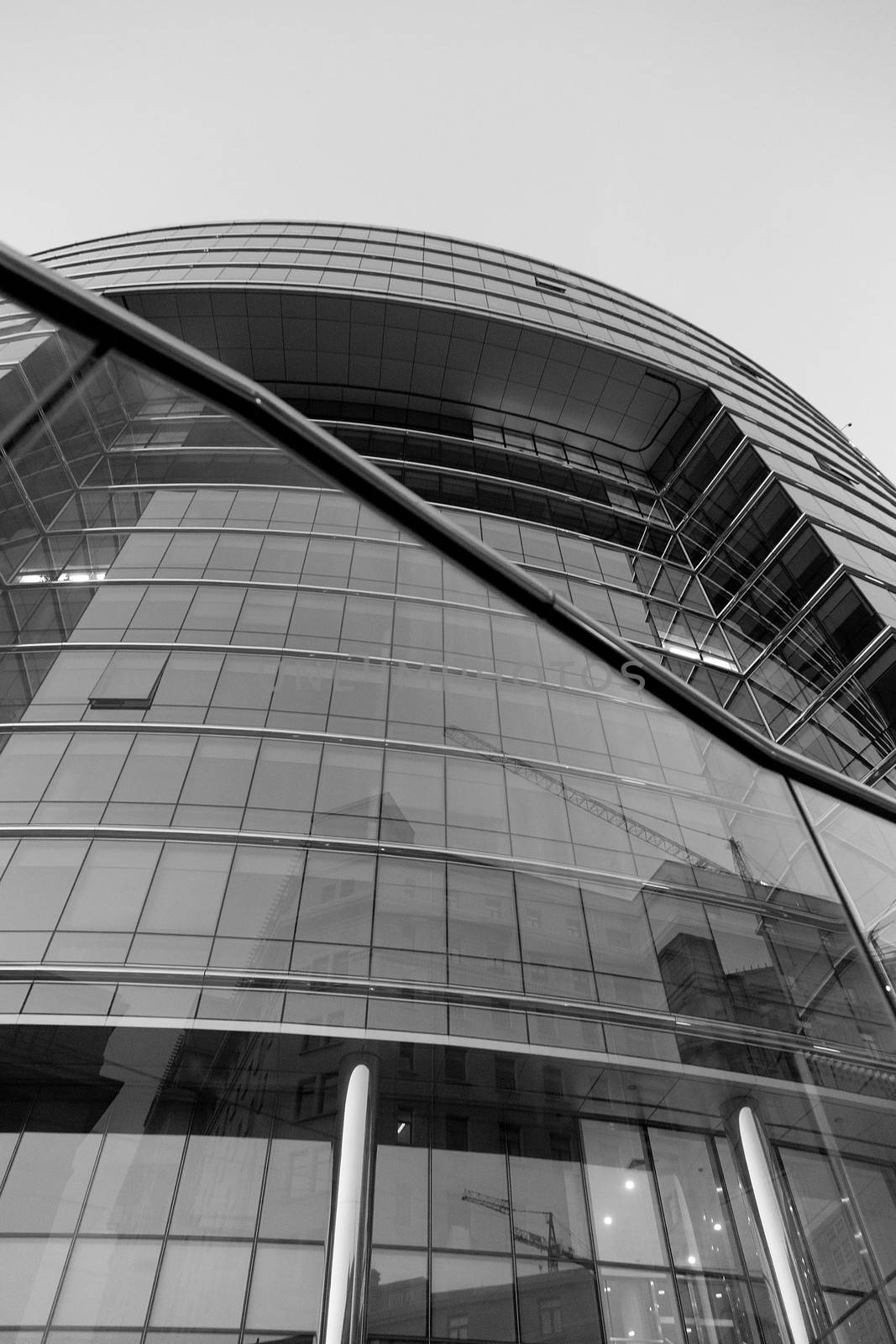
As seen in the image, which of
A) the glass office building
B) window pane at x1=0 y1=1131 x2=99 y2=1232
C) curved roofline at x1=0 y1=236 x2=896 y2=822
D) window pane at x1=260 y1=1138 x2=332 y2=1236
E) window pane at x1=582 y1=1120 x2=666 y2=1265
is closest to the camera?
curved roofline at x1=0 y1=236 x2=896 y2=822

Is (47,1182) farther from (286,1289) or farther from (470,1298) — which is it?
(470,1298)

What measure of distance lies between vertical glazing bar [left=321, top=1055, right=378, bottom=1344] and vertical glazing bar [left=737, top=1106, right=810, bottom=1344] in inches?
141

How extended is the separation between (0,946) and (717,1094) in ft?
26.6

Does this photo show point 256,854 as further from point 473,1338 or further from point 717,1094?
point 717,1094

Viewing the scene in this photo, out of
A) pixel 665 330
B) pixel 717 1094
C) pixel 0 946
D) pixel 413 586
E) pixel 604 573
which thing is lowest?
pixel 717 1094

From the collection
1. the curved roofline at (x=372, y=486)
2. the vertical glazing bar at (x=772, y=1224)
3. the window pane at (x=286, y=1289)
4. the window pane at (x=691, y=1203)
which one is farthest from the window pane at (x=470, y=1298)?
the curved roofline at (x=372, y=486)

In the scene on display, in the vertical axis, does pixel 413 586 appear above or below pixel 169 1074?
above

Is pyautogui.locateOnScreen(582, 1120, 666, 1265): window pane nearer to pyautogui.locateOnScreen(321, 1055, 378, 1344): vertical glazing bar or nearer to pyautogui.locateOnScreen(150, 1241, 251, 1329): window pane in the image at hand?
pyautogui.locateOnScreen(321, 1055, 378, 1344): vertical glazing bar

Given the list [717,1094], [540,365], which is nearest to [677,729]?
[717,1094]

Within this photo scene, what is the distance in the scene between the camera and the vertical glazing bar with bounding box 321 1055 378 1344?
6418mm

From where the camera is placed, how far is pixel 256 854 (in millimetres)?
10055

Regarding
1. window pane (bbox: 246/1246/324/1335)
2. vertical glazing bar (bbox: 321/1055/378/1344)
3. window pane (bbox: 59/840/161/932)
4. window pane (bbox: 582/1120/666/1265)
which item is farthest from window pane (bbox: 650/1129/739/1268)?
window pane (bbox: 59/840/161/932)

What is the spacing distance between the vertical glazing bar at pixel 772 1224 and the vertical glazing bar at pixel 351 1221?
3573 millimetres

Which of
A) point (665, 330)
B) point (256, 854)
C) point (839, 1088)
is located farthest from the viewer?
point (665, 330)
